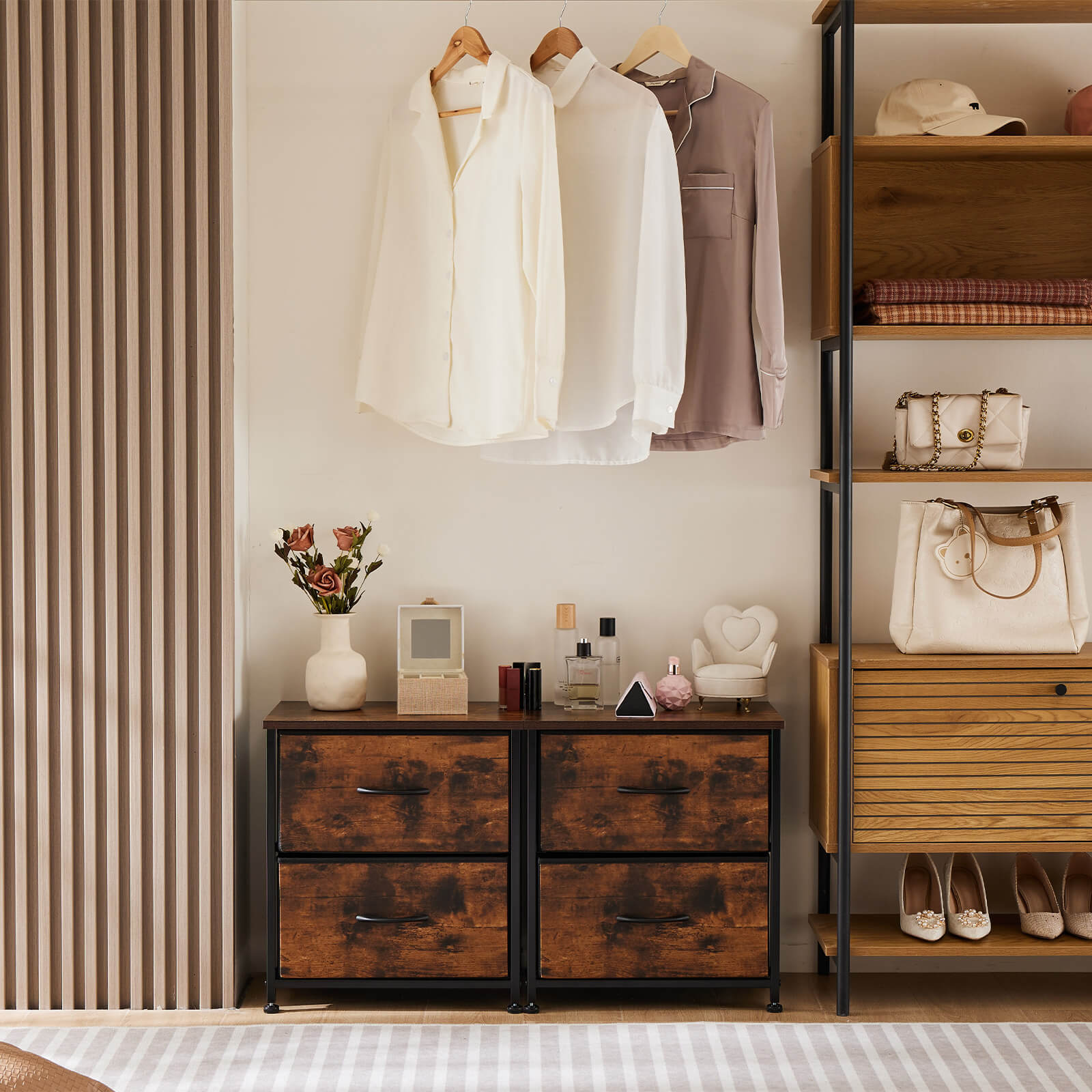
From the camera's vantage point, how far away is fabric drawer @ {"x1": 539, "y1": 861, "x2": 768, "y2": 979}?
236 centimetres

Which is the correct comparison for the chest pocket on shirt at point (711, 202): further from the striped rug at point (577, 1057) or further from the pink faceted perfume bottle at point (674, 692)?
the striped rug at point (577, 1057)

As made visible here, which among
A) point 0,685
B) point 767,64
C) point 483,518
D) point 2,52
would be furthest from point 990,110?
point 0,685

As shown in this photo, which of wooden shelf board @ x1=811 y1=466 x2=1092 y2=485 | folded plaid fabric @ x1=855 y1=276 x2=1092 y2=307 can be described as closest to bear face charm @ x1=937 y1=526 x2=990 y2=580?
wooden shelf board @ x1=811 y1=466 x2=1092 y2=485

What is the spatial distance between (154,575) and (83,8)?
1264 millimetres

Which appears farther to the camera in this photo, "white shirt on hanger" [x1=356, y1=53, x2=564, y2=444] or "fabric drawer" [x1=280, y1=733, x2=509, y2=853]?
"fabric drawer" [x1=280, y1=733, x2=509, y2=853]

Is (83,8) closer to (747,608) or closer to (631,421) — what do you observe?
(631,421)

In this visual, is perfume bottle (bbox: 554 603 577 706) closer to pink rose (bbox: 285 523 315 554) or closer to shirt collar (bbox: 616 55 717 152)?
pink rose (bbox: 285 523 315 554)

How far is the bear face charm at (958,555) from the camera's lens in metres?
2.33

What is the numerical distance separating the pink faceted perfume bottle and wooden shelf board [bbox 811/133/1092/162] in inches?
48.4

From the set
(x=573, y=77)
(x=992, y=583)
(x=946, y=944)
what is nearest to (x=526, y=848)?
(x=946, y=944)

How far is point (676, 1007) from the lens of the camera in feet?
8.09

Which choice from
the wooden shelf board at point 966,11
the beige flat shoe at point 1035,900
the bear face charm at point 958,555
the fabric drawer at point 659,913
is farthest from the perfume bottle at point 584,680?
the wooden shelf board at point 966,11

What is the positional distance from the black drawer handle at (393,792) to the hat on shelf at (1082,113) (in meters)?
2.08

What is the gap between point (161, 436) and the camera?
241 centimetres
